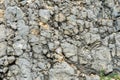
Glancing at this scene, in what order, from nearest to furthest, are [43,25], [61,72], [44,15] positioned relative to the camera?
[61,72] < [43,25] < [44,15]

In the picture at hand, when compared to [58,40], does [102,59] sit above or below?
below

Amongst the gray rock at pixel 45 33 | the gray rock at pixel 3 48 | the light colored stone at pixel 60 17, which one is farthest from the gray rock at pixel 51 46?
the gray rock at pixel 3 48

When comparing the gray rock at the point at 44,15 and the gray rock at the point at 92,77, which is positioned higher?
the gray rock at the point at 44,15

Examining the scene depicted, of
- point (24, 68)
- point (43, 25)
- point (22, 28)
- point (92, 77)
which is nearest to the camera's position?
point (24, 68)

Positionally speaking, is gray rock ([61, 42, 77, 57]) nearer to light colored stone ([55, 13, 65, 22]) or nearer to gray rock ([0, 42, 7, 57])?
light colored stone ([55, 13, 65, 22])

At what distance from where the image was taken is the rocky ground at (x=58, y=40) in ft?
33.8

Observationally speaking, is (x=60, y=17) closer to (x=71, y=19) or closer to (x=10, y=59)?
(x=71, y=19)

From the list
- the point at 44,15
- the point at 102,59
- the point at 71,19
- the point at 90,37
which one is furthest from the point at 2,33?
the point at 102,59

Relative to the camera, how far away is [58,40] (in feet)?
35.3

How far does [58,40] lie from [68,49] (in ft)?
1.53

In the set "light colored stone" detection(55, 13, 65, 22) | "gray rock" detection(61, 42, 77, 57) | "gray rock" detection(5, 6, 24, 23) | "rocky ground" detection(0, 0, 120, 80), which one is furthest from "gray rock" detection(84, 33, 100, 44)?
"gray rock" detection(5, 6, 24, 23)

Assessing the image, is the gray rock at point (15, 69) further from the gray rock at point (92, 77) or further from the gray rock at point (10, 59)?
the gray rock at point (92, 77)

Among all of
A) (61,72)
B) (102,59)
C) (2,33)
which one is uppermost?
(2,33)

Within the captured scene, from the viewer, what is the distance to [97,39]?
36.3 ft
